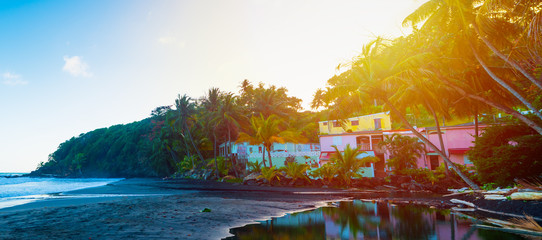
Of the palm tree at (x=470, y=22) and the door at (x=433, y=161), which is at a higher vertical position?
the palm tree at (x=470, y=22)

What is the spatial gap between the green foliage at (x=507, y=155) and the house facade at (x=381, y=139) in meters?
8.08

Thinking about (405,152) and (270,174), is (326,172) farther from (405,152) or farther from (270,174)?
(405,152)

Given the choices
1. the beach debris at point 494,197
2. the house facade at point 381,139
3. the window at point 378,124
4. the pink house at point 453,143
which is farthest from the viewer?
the window at point 378,124

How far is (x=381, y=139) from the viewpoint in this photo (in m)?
30.4

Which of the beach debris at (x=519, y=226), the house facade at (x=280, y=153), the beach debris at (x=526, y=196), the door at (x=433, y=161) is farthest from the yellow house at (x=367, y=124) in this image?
the beach debris at (x=519, y=226)

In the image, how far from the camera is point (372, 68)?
55.0 feet

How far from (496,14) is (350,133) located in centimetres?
2132

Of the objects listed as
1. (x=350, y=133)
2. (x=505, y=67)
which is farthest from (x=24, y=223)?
(x=350, y=133)

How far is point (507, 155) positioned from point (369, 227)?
33.0 ft

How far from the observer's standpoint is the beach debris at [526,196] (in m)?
9.24

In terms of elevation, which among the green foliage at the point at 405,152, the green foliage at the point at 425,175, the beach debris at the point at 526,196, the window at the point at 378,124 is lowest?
the green foliage at the point at 425,175

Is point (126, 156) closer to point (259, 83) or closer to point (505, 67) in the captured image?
point (259, 83)

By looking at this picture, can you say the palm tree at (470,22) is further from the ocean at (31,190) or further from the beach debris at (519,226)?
the ocean at (31,190)

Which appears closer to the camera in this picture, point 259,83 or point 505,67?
point 505,67
